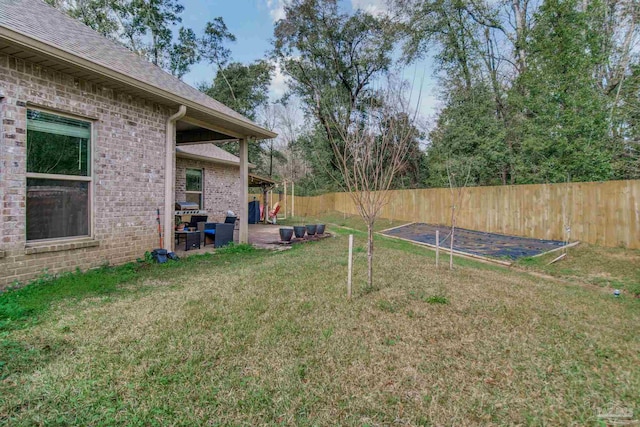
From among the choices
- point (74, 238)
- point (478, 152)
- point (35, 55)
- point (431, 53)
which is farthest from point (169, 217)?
point (431, 53)

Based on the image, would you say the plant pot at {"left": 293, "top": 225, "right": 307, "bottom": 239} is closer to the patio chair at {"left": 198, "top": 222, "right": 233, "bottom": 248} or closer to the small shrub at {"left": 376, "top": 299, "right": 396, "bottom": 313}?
the patio chair at {"left": 198, "top": 222, "right": 233, "bottom": 248}

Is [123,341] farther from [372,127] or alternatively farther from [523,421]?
[372,127]

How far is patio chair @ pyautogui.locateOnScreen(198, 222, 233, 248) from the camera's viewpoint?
7961 mm

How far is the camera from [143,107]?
19.2ft

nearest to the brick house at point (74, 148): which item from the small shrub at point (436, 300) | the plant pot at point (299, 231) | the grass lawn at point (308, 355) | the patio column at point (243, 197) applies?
the grass lawn at point (308, 355)

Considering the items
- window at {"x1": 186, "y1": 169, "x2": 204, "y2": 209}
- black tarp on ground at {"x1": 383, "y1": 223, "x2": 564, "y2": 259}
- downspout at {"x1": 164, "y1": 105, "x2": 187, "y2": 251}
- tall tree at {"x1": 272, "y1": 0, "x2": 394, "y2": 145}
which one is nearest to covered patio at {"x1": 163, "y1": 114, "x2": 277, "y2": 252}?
downspout at {"x1": 164, "y1": 105, "x2": 187, "y2": 251}

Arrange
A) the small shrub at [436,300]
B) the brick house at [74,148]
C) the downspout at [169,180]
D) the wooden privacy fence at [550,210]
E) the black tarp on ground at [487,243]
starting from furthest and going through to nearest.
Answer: the black tarp on ground at [487,243] → the wooden privacy fence at [550,210] → the downspout at [169,180] → the brick house at [74,148] → the small shrub at [436,300]

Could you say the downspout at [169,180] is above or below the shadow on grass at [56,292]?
above

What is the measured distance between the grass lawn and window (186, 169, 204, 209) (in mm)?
6751

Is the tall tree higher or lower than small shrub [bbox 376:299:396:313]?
higher

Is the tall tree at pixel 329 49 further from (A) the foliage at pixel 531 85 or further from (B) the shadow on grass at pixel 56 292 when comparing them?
(B) the shadow on grass at pixel 56 292

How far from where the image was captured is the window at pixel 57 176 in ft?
14.2

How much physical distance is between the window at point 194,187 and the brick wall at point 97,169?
498 centimetres

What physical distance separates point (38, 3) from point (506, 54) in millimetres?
17509
